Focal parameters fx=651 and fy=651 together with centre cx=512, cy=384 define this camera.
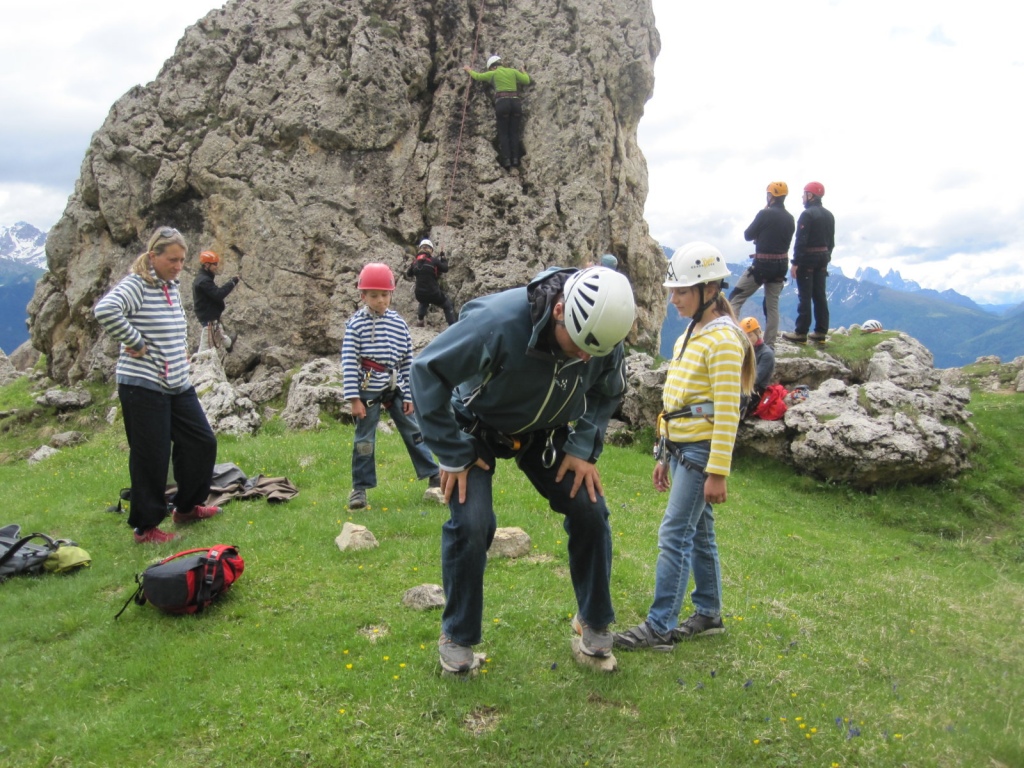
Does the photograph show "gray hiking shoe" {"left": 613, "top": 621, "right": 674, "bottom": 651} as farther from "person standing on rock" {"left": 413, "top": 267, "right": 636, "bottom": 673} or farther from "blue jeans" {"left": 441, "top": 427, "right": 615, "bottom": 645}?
"blue jeans" {"left": 441, "top": 427, "right": 615, "bottom": 645}

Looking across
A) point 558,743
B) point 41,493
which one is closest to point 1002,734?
point 558,743

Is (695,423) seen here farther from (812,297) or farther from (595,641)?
(812,297)

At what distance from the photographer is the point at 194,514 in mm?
9375

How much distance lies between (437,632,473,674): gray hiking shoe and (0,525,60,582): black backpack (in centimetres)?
559

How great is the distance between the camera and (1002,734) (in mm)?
4930

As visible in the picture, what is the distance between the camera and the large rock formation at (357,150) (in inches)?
836

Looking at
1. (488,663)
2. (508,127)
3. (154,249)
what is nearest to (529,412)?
(488,663)

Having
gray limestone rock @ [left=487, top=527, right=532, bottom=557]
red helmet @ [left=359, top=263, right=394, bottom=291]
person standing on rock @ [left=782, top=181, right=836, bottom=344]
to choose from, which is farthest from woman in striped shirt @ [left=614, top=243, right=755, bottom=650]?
person standing on rock @ [left=782, top=181, right=836, bottom=344]

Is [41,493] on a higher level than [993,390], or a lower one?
lower

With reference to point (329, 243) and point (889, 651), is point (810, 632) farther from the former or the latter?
point (329, 243)

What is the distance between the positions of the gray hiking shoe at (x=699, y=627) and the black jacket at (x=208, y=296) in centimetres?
1709

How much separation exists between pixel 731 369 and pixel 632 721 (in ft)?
9.48

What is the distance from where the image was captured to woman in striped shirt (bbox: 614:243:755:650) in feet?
17.9

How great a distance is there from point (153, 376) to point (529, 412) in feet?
17.9
